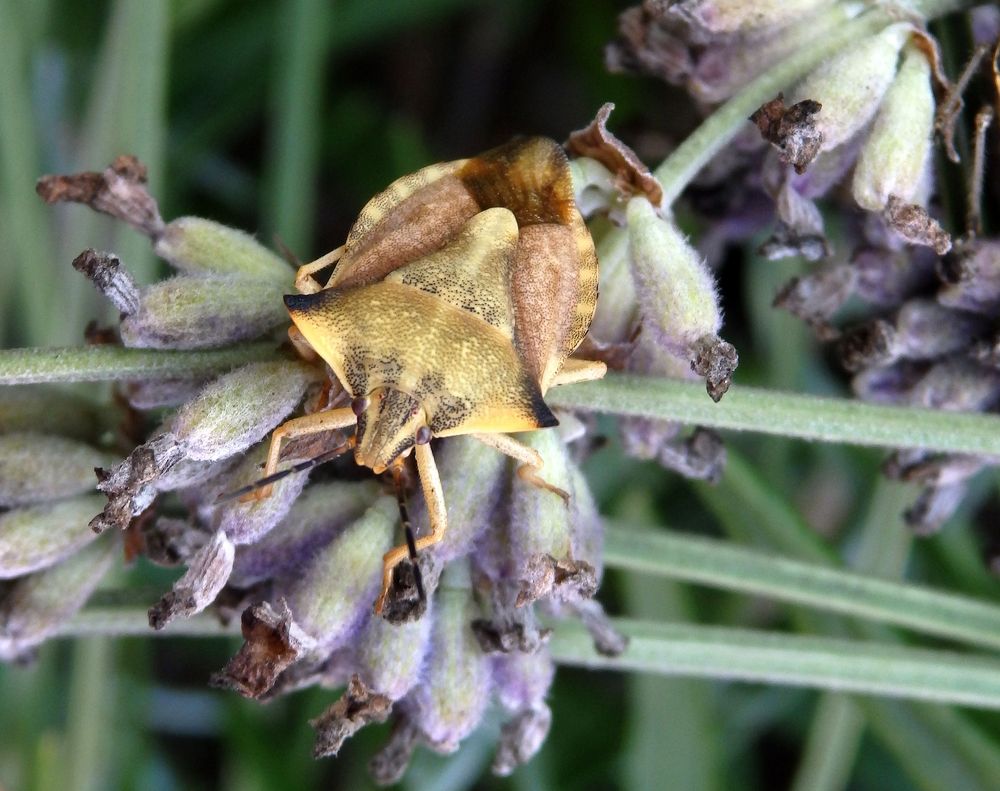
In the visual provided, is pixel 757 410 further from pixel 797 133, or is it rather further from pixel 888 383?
pixel 888 383

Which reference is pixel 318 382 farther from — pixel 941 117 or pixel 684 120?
pixel 684 120

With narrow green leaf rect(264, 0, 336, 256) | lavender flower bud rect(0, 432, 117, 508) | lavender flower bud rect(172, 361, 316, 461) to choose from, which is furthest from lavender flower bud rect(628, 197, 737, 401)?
narrow green leaf rect(264, 0, 336, 256)

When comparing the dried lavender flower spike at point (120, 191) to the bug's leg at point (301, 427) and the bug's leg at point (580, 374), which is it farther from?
the bug's leg at point (580, 374)

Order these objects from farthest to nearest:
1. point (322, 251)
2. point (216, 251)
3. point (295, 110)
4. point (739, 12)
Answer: point (322, 251) → point (295, 110) → point (739, 12) → point (216, 251)

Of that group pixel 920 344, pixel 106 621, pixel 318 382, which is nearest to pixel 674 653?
pixel 920 344

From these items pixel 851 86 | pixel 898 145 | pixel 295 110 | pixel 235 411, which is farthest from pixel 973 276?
pixel 295 110

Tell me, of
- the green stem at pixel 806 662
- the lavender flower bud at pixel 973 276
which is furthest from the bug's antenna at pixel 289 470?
the lavender flower bud at pixel 973 276
